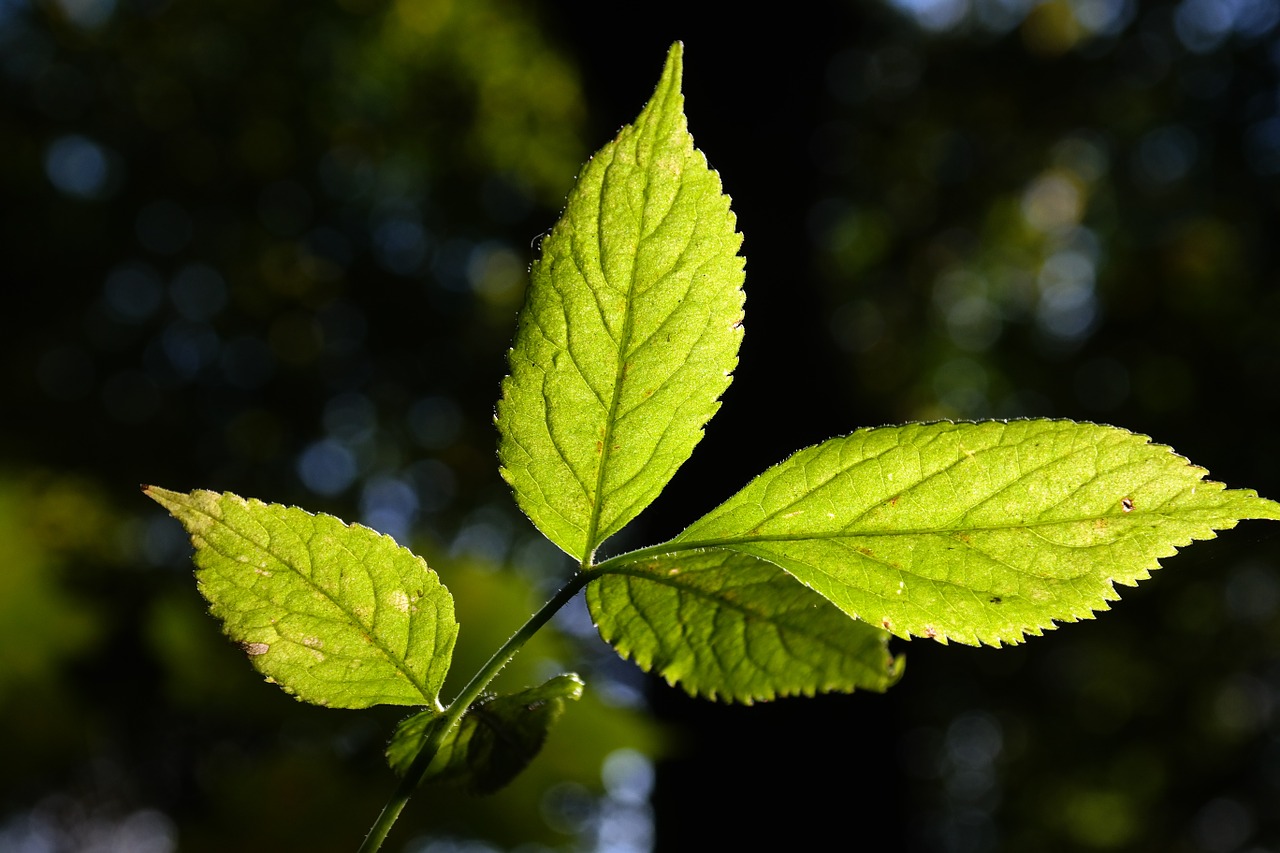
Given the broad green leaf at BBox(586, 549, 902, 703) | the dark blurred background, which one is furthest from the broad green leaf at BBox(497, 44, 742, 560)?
the dark blurred background

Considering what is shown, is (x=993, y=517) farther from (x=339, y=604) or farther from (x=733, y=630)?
(x=339, y=604)

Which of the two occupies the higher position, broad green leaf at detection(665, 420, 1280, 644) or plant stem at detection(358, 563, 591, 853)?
broad green leaf at detection(665, 420, 1280, 644)

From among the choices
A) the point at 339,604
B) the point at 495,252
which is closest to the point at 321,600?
the point at 339,604

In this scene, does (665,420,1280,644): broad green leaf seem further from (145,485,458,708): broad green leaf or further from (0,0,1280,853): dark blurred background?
(0,0,1280,853): dark blurred background

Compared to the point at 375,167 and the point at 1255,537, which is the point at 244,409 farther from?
the point at 1255,537

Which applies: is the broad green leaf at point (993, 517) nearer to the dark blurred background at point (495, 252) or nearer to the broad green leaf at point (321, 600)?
the broad green leaf at point (321, 600)

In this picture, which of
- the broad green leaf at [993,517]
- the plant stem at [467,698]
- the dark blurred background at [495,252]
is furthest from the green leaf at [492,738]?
the dark blurred background at [495,252]
